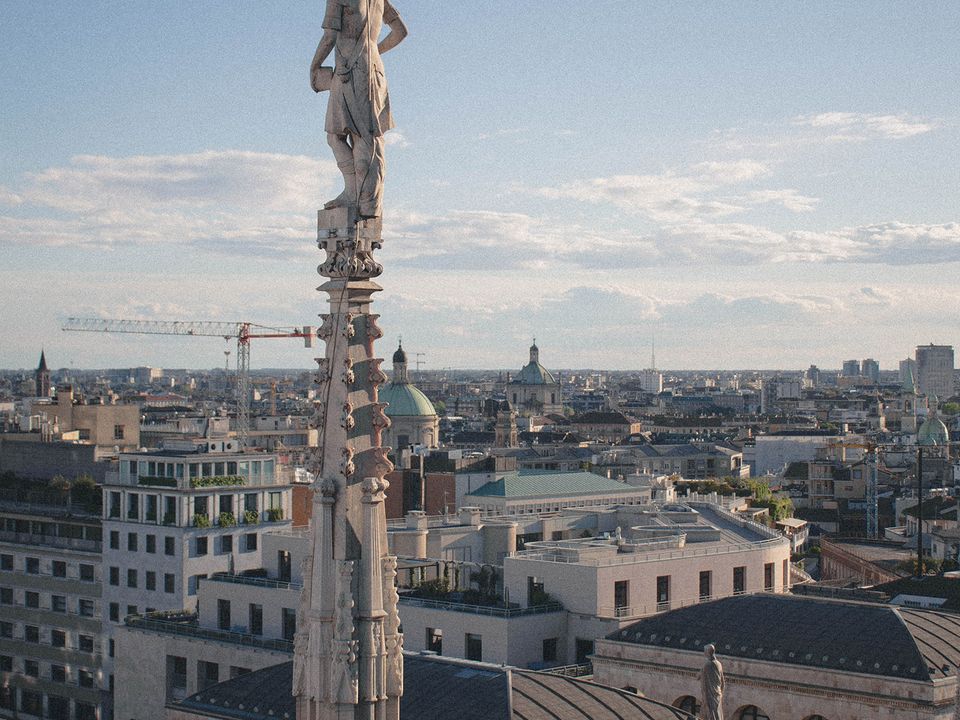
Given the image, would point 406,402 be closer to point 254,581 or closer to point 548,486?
point 548,486

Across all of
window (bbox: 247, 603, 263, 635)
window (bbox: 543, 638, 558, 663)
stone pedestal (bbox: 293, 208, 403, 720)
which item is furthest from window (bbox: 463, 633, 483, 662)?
stone pedestal (bbox: 293, 208, 403, 720)

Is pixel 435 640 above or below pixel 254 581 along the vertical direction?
below

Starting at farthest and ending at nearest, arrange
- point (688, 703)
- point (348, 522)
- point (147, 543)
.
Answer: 1. point (147, 543)
2. point (688, 703)
3. point (348, 522)

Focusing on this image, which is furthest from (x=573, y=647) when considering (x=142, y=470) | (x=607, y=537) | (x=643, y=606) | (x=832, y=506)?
(x=832, y=506)

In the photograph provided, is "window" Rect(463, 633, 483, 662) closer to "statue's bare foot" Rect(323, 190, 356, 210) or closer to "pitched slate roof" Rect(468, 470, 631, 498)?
"pitched slate roof" Rect(468, 470, 631, 498)

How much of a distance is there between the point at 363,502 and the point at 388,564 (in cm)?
49

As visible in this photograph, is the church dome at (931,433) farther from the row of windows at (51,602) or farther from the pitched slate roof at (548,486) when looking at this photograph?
the row of windows at (51,602)

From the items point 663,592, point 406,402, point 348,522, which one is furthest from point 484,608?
point 406,402

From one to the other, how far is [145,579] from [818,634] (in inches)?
1511

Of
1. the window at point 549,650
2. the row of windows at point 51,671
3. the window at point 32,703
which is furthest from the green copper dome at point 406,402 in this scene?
the window at point 549,650

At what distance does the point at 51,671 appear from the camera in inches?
2904

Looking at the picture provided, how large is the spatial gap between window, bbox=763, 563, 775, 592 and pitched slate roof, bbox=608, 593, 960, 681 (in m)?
13.0

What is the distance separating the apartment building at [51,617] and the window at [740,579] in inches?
1211

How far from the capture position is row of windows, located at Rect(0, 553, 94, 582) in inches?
2881
